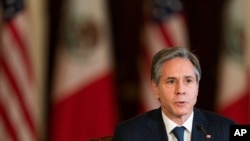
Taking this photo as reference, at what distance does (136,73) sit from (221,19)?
787mm

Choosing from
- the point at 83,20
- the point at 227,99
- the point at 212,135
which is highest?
the point at 83,20

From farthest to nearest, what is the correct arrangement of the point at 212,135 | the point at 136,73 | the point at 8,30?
the point at 136,73
the point at 8,30
the point at 212,135

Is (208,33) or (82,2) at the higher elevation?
(82,2)

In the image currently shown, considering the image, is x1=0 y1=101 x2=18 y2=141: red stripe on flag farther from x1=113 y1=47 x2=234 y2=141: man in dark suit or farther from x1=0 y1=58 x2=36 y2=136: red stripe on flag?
x1=113 y1=47 x2=234 y2=141: man in dark suit

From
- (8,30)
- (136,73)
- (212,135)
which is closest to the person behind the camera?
(212,135)

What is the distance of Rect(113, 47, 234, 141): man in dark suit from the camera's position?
223 cm

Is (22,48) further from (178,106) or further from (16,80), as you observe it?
(178,106)

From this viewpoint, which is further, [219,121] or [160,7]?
[160,7]

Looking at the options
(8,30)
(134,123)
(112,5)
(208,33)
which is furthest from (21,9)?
(134,123)

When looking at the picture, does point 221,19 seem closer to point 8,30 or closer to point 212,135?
point 8,30

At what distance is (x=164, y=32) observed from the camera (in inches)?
186

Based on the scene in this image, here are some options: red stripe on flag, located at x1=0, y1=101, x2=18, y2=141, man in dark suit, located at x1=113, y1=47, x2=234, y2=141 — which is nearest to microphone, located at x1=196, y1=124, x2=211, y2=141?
man in dark suit, located at x1=113, y1=47, x2=234, y2=141

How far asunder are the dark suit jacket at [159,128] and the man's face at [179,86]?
0.08 m

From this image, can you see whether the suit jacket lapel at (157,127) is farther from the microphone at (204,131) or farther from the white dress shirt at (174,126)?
the microphone at (204,131)
